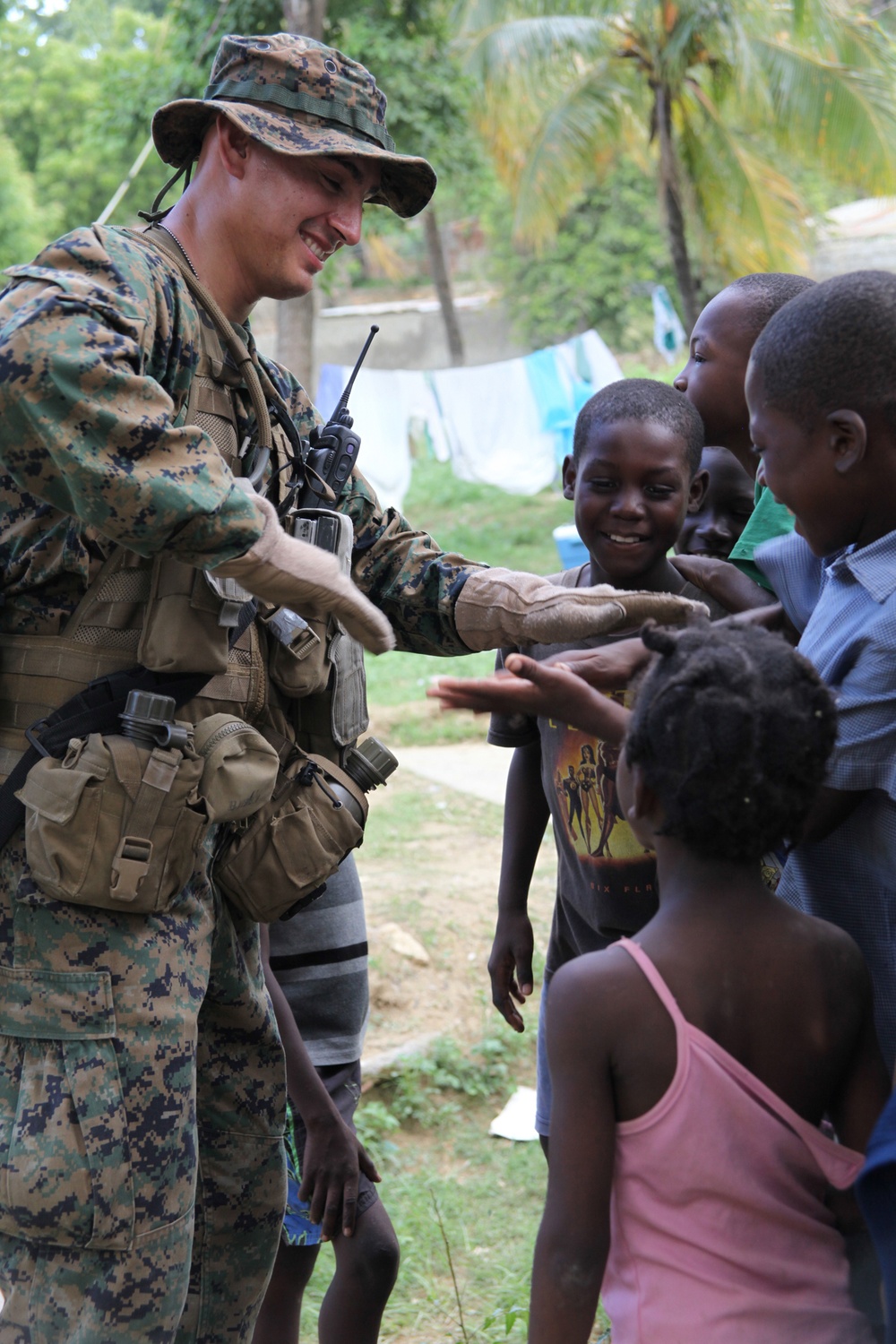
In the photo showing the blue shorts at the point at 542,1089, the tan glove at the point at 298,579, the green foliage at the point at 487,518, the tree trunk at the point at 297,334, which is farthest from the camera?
the green foliage at the point at 487,518

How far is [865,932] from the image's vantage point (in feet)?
5.86

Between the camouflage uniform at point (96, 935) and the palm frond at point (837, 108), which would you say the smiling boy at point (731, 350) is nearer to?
the camouflage uniform at point (96, 935)

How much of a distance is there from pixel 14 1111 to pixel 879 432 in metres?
1.62

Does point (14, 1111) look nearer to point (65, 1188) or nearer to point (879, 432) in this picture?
point (65, 1188)

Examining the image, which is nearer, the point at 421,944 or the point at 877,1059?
the point at 877,1059

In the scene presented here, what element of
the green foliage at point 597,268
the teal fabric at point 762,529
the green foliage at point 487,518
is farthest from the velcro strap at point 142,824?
the green foliage at point 597,268

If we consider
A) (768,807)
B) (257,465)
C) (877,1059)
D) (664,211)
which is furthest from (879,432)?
(664,211)

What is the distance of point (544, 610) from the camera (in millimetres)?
2320

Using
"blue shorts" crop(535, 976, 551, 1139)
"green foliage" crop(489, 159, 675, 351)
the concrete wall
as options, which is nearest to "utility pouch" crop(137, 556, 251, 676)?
"blue shorts" crop(535, 976, 551, 1139)

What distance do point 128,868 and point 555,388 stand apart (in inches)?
491

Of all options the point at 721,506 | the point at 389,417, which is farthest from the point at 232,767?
the point at 389,417

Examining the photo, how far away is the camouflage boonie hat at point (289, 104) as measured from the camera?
2.18m

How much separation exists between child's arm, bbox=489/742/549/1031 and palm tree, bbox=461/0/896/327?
413 inches

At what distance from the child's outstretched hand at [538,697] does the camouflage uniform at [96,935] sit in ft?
1.29
